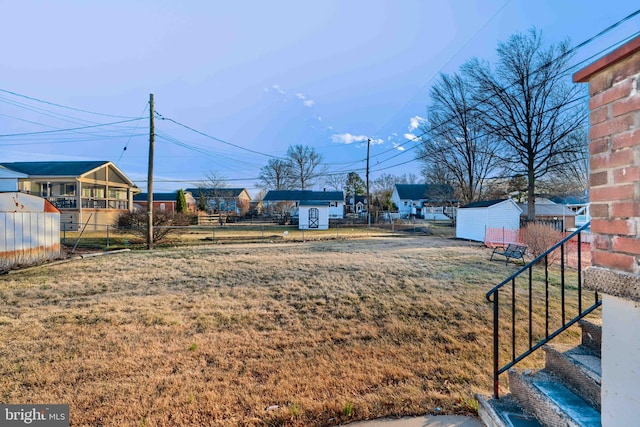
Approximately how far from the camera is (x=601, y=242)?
1560mm

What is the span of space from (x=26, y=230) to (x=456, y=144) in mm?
28174

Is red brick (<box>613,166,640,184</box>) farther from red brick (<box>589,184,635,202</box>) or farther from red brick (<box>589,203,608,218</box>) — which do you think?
red brick (<box>589,203,608,218</box>)

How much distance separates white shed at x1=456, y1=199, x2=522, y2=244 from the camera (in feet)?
51.8

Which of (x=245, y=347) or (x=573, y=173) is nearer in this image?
(x=245, y=347)

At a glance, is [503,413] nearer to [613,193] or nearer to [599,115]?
[613,193]

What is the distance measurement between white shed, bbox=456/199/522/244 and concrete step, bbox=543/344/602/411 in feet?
46.4

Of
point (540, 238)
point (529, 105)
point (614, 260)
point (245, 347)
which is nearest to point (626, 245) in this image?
point (614, 260)

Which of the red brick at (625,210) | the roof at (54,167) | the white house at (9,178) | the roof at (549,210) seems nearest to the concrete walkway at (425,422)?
the red brick at (625,210)

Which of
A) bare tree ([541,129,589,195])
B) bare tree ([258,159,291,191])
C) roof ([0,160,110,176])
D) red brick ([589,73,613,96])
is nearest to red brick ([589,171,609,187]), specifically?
red brick ([589,73,613,96])

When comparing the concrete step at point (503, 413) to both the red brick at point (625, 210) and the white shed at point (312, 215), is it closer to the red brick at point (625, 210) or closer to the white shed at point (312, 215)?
the red brick at point (625, 210)

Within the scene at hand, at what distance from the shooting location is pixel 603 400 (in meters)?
Result: 1.56

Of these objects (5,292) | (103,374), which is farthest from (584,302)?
(5,292)

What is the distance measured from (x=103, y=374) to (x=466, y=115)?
89.9 feet

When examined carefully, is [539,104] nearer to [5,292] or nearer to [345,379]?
[345,379]
